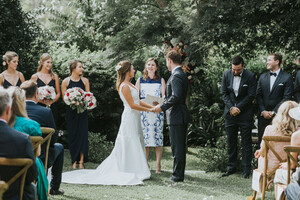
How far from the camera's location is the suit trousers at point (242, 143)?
24.8 feet

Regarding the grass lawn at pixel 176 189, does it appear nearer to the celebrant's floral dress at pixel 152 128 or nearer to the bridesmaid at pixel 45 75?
the celebrant's floral dress at pixel 152 128

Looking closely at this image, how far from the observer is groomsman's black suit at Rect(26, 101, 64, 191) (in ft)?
16.0

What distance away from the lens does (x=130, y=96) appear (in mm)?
7301

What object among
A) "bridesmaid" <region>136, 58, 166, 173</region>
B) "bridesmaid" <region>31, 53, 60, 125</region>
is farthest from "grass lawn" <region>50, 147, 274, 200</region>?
"bridesmaid" <region>31, 53, 60, 125</region>

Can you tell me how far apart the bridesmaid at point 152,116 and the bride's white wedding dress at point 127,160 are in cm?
53

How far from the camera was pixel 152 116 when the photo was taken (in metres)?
8.09

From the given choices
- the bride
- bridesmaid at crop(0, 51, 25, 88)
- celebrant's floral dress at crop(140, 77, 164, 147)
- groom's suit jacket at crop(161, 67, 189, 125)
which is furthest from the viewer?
celebrant's floral dress at crop(140, 77, 164, 147)

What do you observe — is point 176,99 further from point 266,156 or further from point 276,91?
point 266,156

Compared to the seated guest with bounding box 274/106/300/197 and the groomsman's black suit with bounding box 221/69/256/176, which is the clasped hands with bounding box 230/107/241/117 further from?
the seated guest with bounding box 274/106/300/197

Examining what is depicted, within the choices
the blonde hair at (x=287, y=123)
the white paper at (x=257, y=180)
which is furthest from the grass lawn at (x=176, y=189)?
the blonde hair at (x=287, y=123)

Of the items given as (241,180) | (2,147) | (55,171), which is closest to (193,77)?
(241,180)

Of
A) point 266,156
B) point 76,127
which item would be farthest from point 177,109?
point 76,127

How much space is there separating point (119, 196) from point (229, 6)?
419 centimetres

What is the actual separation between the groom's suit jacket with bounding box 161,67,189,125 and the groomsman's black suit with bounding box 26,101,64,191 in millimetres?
1909
